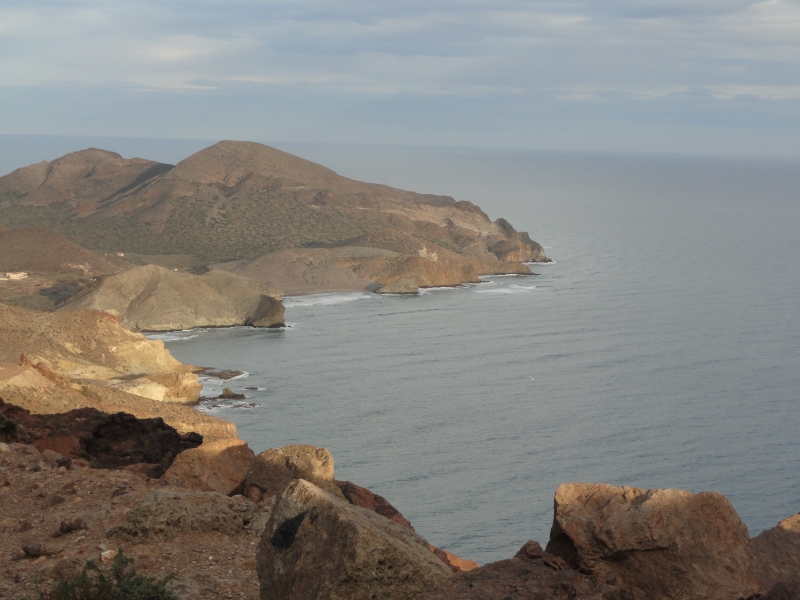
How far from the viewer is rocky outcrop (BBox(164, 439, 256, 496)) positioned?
47.8 feet

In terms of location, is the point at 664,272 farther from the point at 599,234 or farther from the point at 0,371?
the point at 0,371

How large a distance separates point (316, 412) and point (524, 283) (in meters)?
62.9

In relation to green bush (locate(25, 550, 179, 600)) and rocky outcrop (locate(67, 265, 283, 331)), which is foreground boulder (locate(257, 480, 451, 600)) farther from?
rocky outcrop (locate(67, 265, 283, 331))

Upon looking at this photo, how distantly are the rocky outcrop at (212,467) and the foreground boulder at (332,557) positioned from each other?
5.86 m

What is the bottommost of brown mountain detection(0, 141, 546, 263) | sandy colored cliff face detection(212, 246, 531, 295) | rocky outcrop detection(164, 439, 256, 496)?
sandy colored cliff face detection(212, 246, 531, 295)

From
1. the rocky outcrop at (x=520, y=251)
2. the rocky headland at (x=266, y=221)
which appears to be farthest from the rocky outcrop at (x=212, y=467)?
the rocky outcrop at (x=520, y=251)

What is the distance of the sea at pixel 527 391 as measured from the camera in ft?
128

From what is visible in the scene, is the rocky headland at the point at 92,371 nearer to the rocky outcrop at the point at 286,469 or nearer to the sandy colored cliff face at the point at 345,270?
the rocky outcrop at the point at 286,469

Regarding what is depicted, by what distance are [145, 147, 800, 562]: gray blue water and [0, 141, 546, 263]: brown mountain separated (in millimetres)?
31994

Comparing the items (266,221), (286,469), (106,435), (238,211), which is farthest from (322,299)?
(286,469)

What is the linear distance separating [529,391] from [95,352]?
87.0ft

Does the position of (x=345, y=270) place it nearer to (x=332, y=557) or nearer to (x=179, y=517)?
(x=179, y=517)

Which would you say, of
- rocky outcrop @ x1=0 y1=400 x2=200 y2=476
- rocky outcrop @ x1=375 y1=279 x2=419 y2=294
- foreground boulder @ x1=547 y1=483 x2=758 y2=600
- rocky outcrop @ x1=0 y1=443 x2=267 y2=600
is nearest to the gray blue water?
rocky outcrop @ x1=375 y1=279 x2=419 y2=294

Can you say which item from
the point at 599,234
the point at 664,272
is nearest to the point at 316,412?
the point at 664,272
